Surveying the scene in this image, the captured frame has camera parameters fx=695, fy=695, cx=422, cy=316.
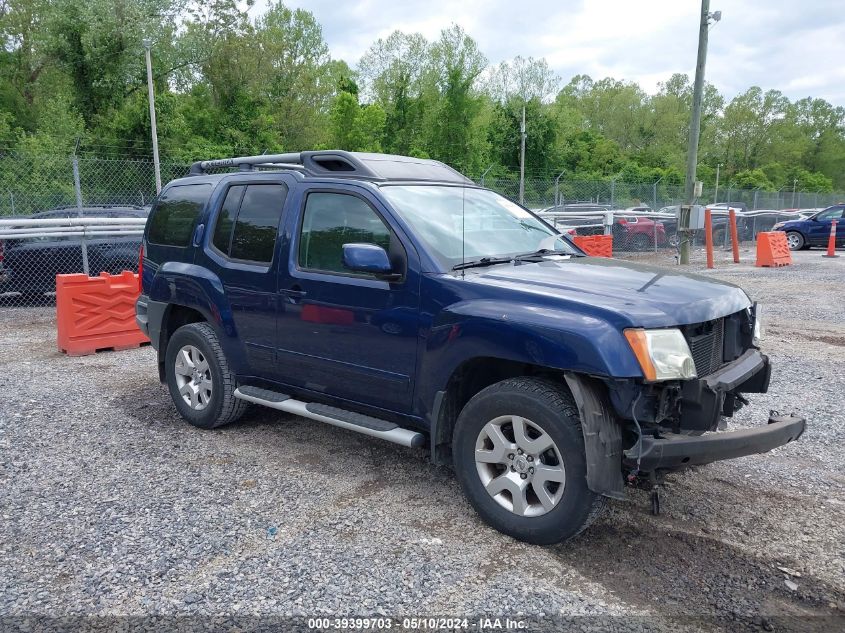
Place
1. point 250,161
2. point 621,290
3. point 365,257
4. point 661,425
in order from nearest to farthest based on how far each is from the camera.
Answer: point 661,425 < point 621,290 < point 365,257 < point 250,161

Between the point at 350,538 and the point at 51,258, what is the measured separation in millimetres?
9593

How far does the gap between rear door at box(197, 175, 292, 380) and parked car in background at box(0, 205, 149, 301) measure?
22.5 ft

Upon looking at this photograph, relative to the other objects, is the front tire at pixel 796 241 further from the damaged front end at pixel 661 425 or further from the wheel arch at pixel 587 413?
the wheel arch at pixel 587 413

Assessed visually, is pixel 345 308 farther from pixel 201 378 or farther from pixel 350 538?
pixel 201 378

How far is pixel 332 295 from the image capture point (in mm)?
4348

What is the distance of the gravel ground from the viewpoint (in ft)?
10.0

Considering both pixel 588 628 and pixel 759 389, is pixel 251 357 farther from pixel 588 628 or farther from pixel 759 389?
pixel 759 389

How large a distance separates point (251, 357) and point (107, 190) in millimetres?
18049

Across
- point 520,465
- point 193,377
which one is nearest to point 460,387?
point 520,465

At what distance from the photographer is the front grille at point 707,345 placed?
353 centimetres

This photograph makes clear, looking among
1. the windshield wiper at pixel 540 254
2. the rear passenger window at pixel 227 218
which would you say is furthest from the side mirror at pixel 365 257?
the rear passenger window at pixel 227 218

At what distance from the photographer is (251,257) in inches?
195

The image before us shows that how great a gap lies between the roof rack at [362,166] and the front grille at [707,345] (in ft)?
6.95

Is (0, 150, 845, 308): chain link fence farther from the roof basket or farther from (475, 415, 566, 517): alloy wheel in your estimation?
(475, 415, 566, 517): alloy wheel
